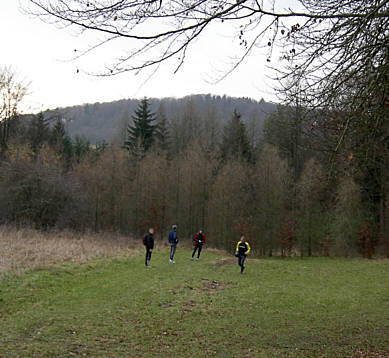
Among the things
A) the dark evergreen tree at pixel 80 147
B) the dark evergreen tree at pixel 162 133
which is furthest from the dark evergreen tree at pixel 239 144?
the dark evergreen tree at pixel 80 147

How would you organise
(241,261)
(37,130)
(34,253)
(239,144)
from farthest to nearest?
(37,130)
(239,144)
(241,261)
(34,253)

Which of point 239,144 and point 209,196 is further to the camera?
point 239,144

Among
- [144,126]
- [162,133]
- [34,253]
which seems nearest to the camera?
[34,253]

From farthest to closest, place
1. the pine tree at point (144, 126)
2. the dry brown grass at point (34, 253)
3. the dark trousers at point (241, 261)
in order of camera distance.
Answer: the pine tree at point (144, 126) < the dark trousers at point (241, 261) < the dry brown grass at point (34, 253)

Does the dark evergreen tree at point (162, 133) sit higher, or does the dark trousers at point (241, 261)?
the dark evergreen tree at point (162, 133)

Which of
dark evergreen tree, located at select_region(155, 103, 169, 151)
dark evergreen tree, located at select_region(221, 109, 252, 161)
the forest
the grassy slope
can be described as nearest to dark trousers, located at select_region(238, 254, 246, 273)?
the grassy slope

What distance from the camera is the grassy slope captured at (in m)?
6.84

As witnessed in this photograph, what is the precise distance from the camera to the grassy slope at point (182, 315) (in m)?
6.84

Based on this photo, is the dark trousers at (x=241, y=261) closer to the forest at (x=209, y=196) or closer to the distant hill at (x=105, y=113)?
the forest at (x=209, y=196)

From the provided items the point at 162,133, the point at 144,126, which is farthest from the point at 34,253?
the point at 162,133

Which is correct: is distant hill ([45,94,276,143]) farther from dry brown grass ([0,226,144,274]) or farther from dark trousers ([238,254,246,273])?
dark trousers ([238,254,246,273])

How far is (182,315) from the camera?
31.2ft

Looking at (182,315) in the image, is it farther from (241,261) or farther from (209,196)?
(209,196)

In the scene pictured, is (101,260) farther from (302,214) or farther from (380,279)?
(302,214)
